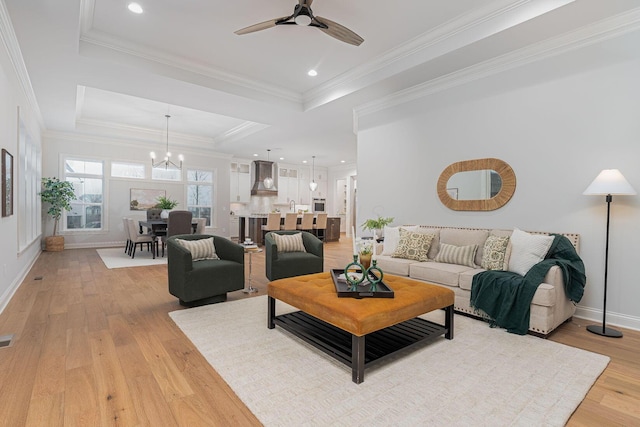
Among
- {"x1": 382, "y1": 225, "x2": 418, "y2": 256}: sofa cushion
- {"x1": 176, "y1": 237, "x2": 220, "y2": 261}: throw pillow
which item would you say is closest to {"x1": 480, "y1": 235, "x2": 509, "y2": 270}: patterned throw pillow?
{"x1": 382, "y1": 225, "x2": 418, "y2": 256}: sofa cushion

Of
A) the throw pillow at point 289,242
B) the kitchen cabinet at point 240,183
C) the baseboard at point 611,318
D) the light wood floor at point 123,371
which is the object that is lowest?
the light wood floor at point 123,371

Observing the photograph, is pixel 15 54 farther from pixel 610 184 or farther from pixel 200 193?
pixel 610 184

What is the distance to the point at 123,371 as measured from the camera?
220cm

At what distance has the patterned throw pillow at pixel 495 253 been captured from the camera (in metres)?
3.43

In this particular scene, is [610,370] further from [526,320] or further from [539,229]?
[539,229]

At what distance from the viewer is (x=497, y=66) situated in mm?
3932

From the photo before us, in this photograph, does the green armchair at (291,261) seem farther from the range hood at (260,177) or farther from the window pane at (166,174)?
the range hood at (260,177)

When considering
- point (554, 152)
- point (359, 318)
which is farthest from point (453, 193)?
point (359, 318)

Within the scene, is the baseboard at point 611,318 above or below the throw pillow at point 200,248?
below

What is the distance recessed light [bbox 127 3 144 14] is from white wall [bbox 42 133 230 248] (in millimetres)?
6218

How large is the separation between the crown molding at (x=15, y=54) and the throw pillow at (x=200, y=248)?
8.91ft

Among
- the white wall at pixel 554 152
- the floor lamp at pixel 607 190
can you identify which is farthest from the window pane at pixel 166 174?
the floor lamp at pixel 607 190

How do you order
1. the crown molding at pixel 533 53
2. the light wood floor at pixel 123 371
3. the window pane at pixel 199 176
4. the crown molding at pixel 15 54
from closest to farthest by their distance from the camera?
the light wood floor at pixel 123 371 < the crown molding at pixel 533 53 < the crown molding at pixel 15 54 < the window pane at pixel 199 176

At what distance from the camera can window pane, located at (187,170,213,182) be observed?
994 centimetres
